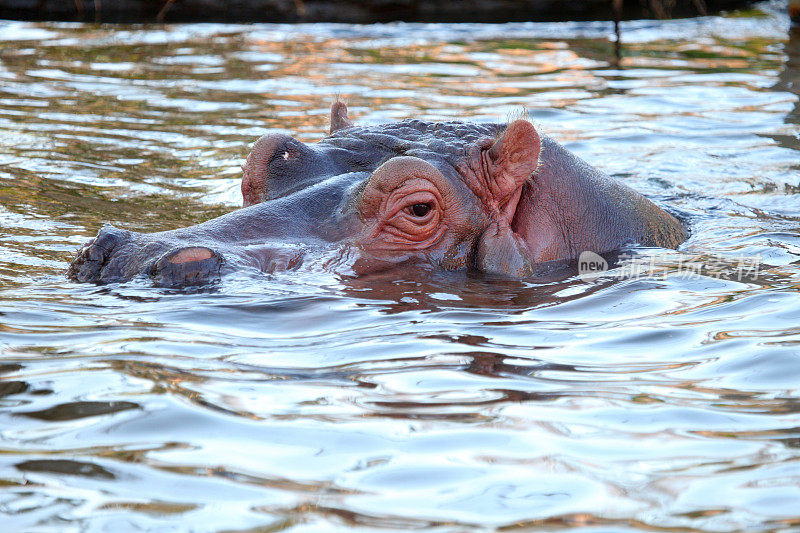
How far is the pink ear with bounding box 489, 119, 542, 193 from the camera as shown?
539cm

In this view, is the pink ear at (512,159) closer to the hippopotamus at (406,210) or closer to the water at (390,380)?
the hippopotamus at (406,210)

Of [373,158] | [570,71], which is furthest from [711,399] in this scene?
[570,71]

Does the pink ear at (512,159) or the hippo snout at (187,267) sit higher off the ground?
the pink ear at (512,159)

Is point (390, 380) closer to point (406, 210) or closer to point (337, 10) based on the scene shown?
point (406, 210)

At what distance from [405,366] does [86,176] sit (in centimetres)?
498

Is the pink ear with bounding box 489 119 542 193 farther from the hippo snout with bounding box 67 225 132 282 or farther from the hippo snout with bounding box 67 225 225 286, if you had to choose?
the hippo snout with bounding box 67 225 132 282

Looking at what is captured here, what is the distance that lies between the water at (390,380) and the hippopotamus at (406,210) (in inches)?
5.9

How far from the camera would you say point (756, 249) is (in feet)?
20.8

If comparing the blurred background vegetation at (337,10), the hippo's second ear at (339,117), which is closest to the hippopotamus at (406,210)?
the hippo's second ear at (339,117)

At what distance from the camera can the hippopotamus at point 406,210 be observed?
4687mm

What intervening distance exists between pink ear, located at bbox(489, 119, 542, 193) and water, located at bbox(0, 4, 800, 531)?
54 centimetres

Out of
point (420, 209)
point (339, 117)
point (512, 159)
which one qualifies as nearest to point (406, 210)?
point (420, 209)

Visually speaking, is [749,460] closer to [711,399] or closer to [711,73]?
[711,399]

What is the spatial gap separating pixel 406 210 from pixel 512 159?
2.22 feet
